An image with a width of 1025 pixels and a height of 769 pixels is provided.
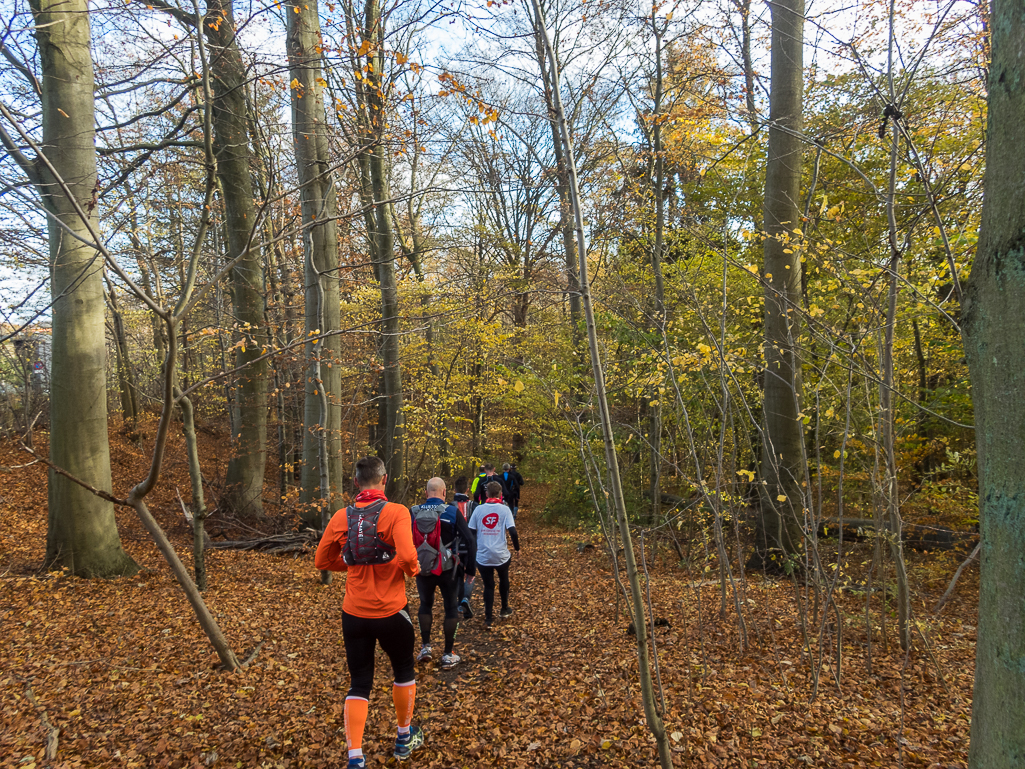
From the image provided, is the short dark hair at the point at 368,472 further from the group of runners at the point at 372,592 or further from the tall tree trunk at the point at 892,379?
the tall tree trunk at the point at 892,379

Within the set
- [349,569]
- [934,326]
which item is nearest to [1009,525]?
[349,569]

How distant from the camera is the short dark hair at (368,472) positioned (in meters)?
3.50

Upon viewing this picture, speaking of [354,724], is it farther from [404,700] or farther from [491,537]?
[491,537]

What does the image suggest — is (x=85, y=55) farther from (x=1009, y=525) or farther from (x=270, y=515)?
(x=1009, y=525)

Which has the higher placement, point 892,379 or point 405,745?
point 892,379

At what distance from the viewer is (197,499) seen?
191 inches

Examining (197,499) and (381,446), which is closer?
(197,499)

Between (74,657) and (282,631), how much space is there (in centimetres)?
169

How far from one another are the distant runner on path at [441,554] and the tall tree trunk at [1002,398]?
12.3ft

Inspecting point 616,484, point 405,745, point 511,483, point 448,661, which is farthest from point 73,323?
point 511,483

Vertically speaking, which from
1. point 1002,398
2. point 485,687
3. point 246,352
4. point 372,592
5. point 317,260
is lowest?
point 485,687

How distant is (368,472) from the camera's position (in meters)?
3.52

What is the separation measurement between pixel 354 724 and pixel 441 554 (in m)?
1.77

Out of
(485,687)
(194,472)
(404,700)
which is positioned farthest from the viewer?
(194,472)
